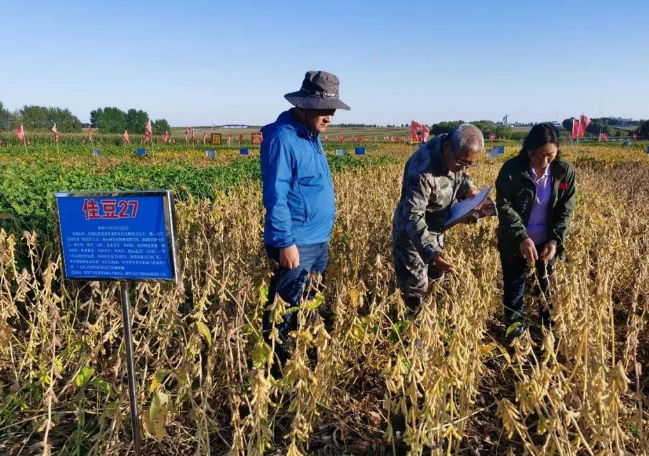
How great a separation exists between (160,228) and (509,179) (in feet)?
6.72

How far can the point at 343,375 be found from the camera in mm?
2537

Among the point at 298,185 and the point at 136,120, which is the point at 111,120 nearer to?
the point at 136,120

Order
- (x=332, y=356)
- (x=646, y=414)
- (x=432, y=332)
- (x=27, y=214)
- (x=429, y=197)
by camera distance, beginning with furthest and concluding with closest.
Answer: (x=27, y=214) < (x=429, y=197) < (x=646, y=414) < (x=332, y=356) < (x=432, y=332)

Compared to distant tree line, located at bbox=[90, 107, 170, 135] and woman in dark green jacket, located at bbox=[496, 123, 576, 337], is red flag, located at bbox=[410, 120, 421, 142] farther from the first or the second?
distant tree line, located at bbox=[90, 107, 170, 135]

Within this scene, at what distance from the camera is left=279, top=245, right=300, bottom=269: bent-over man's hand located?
220cm

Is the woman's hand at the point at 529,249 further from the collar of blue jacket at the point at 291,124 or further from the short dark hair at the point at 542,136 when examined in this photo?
the collar of blue jacket at the point at 291,124

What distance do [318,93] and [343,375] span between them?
1486 mm

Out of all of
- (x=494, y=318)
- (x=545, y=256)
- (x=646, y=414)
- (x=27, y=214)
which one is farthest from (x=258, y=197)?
(x=646, y=414)

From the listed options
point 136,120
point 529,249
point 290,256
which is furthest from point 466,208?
point 136,120

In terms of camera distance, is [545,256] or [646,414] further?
[545,256]

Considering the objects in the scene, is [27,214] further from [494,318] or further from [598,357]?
[598,357]

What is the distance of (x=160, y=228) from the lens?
1.68 meters

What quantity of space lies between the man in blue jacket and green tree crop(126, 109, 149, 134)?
64210 mm

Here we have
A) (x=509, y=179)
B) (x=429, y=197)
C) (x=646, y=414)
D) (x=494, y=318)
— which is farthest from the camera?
(x=494, y=318)
